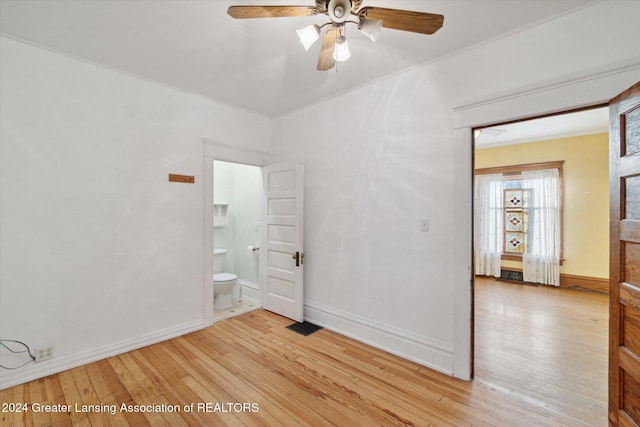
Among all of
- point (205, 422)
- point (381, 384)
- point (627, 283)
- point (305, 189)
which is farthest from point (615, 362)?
point (305, 189)

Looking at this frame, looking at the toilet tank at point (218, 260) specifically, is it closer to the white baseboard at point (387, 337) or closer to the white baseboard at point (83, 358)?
the white baseboard at point (83, 358)

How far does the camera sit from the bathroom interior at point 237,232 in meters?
4.21

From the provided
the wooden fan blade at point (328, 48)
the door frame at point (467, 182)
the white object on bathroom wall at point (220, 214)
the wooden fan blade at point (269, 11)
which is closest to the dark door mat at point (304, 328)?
the door frame at point (467, 182)

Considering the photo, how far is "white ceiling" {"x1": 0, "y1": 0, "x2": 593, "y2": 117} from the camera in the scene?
6.01ft

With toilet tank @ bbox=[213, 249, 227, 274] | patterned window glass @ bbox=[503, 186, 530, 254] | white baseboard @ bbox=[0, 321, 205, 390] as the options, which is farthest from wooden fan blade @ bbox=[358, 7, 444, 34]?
patterned window glass @ bbox=[503, 186, 530, 254]

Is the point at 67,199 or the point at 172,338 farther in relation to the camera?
the point at 172,338

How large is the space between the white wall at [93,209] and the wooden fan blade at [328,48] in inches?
79.4

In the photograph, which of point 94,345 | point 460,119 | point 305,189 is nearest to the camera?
point 460,119

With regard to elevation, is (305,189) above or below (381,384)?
above

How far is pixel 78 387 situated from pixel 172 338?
2.88 feet

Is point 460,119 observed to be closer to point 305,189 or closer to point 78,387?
point 305,189

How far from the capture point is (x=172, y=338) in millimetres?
2977

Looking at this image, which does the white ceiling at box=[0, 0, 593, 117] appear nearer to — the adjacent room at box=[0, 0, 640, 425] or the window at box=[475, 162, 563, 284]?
the adjacent room at box=[0, 0, 640, 425]

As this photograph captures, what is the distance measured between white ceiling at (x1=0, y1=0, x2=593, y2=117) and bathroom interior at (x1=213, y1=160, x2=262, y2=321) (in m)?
1.75
